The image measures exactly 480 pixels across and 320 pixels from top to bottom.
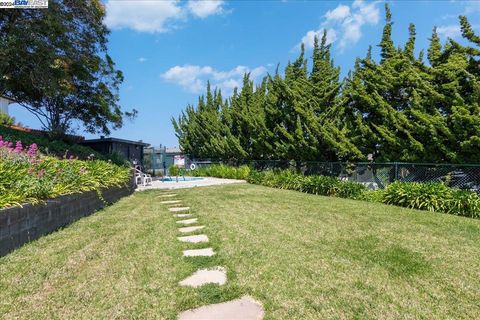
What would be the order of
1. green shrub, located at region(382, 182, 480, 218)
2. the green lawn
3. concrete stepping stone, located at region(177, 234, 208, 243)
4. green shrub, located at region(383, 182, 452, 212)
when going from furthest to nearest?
green shrub, located at region(383, 182, 452, 212) < green shrub, located at region(382, 182, 480, 218) < concrete stepping stone, located at region(177, 234, 208, 243) < the green lawn

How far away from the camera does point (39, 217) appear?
16.4 ft

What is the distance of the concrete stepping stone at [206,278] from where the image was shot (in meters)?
3.41

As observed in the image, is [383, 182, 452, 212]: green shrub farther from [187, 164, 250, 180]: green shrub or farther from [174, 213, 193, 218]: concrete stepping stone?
[187, 164, 250, 180]: green shrub

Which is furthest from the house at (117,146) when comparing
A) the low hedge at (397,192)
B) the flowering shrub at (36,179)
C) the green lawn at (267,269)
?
the green lawn at (267,269)

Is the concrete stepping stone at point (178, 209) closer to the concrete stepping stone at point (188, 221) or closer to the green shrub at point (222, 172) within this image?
the concrete stepping stone at point (188, 221)

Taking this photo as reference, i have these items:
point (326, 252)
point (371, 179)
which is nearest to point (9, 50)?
point (326, 252)

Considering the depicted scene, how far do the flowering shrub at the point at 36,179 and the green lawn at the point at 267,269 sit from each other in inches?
26.6

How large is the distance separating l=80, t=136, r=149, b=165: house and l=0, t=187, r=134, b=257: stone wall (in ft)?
39.3

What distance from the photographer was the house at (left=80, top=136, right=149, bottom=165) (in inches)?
742

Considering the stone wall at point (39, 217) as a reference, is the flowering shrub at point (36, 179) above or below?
above

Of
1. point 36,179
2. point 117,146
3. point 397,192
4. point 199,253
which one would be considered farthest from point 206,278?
point 117,146

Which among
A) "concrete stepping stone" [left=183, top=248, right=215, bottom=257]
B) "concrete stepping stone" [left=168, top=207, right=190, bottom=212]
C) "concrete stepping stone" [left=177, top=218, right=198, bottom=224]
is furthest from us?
"concrete stepping stone" [left=168, top=207, right=190, bottom=212]

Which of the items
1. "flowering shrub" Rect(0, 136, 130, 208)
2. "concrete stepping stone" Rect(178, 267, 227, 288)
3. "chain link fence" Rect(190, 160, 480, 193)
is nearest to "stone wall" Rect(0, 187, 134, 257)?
"flowering shrub" Rect(0, 136, 130, 208)

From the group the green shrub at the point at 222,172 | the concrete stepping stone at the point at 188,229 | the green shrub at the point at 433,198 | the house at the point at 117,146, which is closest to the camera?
the concrete stepping stone at the point at 188,229
